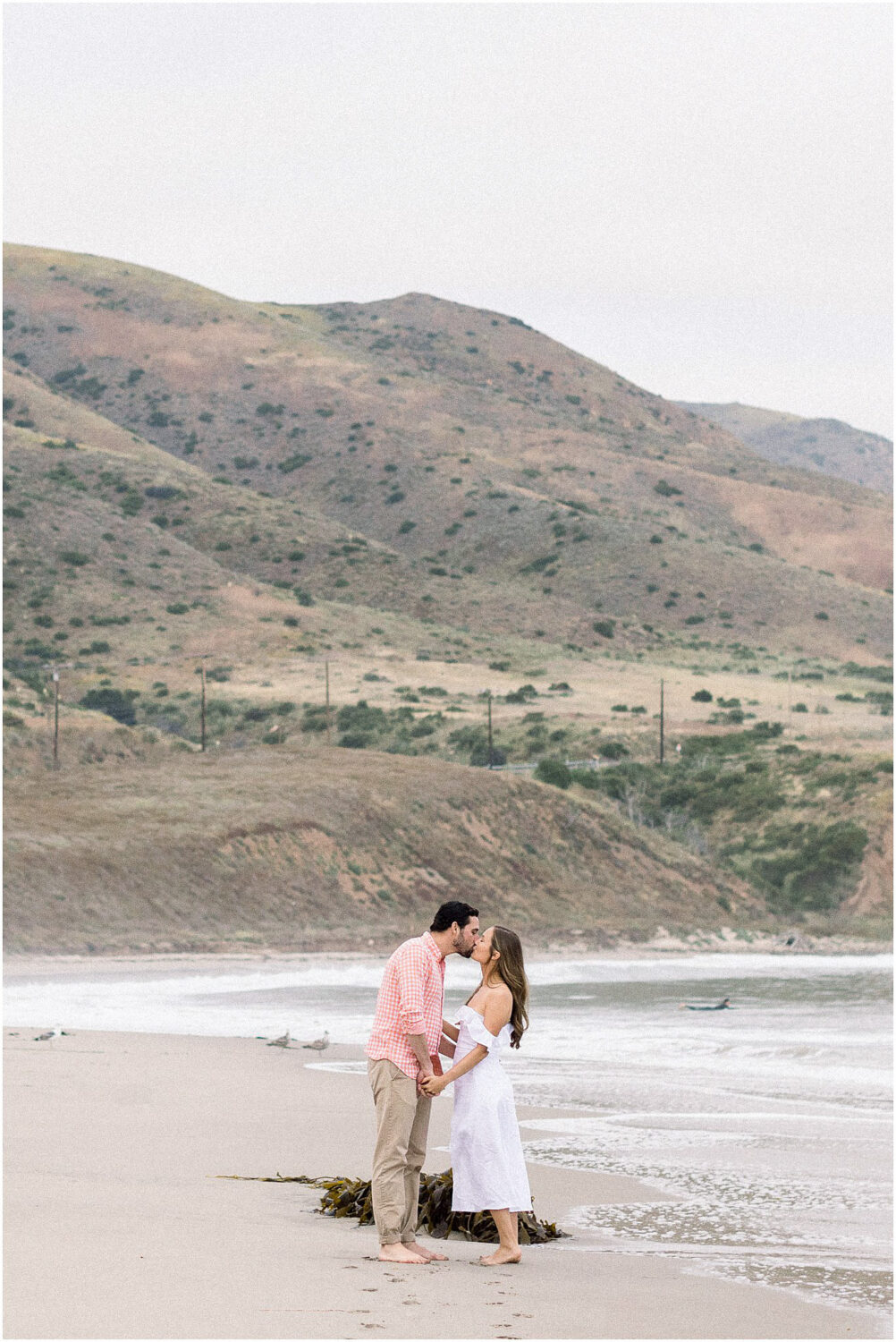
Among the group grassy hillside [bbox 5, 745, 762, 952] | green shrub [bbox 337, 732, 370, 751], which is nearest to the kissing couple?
grassy hillside [bbox 5, 745, 762, 952]

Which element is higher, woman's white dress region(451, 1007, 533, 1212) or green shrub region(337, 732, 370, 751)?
green shrub region(337, 732, 370, 751)

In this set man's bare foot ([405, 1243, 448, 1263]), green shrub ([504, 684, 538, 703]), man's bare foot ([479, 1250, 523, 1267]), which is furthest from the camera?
green shrub ([504, 684, 538, 703])

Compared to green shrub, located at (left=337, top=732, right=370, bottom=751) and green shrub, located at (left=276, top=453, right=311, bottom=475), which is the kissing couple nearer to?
green shrub, located at (left=337, top=732, right=370, bottom=751)

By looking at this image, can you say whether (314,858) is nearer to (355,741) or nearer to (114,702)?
(355,741)

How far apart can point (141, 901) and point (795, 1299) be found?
25.5 meters

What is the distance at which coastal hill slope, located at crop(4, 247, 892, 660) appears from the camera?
8688 centimetres

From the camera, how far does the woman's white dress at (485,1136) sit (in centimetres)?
742

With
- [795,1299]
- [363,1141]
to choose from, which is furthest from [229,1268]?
[363,1141]

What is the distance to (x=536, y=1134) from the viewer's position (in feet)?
41.1

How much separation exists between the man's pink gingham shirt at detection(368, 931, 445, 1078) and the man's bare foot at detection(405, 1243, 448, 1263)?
690mm

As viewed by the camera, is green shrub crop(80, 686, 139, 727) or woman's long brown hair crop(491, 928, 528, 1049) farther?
green shrub crop(80, 686, 139, 727)

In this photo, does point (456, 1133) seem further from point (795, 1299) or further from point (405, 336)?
point (405, 336)

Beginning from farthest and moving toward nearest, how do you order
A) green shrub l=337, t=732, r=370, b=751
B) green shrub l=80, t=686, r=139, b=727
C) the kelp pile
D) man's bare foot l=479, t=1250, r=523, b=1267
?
green shrub l=80, t=686, r=139, b=727, green shrub l=337, t=732, r=370, b=751, the kelp pile, man's bare foot l=479, t=1250, r=523, b=1267

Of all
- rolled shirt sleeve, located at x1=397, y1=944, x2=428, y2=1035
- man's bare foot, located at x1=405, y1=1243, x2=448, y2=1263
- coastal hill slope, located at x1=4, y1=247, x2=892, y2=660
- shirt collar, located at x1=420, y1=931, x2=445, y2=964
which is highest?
coastal hill slope, located at x1=4, y1=247, x2=892, y2=660
